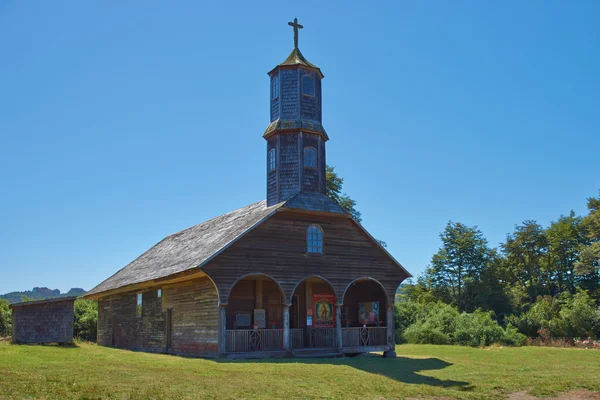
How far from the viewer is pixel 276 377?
1745cm

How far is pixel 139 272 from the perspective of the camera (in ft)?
109

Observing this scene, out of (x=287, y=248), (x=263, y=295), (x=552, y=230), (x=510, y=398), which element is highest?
(x=552, y=230)

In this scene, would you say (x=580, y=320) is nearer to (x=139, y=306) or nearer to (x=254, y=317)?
(x=254, y=317)

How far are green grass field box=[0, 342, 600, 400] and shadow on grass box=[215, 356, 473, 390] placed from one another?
0.12 feet

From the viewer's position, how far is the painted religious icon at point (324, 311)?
1093 inches

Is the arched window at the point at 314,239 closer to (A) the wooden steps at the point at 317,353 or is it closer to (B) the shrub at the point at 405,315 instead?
(A) the wooden steps at the point at 317,353

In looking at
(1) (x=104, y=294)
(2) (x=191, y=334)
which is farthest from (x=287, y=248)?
(1) (x=104, y=294)

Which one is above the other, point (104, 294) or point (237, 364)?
point (104, 294)

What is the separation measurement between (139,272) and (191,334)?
857cm

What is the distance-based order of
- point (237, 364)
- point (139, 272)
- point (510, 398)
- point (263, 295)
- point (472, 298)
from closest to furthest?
point (510, 398) → point (237, 364) → point (263, 295) → point (139, 272) → point (472, 298)

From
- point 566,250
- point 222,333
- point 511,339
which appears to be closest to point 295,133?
point 222,333

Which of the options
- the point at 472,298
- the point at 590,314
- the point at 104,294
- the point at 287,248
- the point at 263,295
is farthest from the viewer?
the point at 472,298

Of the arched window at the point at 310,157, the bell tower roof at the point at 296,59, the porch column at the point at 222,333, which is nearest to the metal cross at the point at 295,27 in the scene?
the bell tower roof at the point at 296,59

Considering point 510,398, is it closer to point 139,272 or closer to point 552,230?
point 139,272
